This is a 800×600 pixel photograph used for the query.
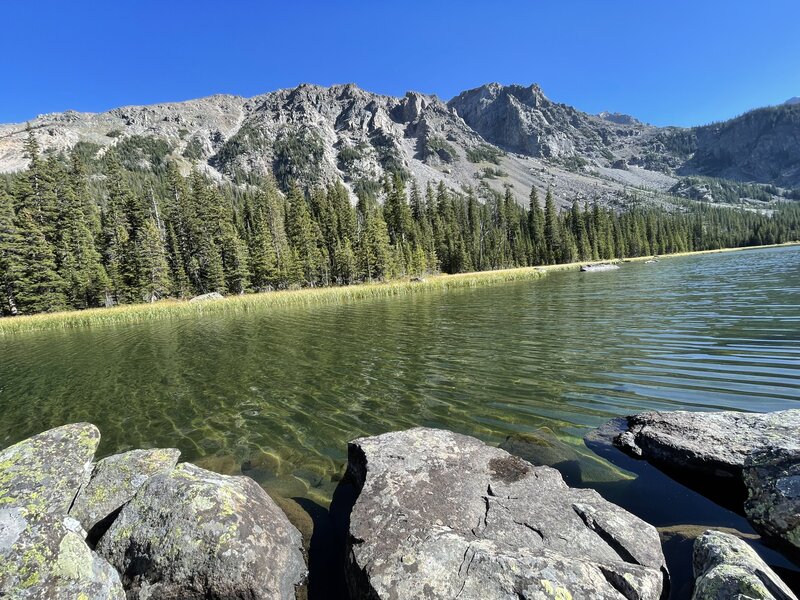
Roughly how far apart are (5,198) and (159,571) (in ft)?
216

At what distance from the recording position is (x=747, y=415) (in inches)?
257

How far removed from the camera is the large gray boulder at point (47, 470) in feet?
15.8

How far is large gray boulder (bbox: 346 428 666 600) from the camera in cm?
346

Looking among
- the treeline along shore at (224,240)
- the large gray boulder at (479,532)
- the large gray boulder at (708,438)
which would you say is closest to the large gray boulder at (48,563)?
the large gray boulder at (479,532)

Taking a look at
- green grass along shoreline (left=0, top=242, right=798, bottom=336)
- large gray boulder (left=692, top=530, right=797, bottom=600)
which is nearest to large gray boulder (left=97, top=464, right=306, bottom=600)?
large gray boulder (left=692, top=530, right=797, bottom=600)

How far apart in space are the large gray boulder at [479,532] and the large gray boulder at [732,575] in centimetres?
39

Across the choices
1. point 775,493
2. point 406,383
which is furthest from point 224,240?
point 775,493

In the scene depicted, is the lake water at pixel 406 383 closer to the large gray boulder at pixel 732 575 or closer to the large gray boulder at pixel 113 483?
the large gray boulder at pixel 113 483

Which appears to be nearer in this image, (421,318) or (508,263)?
(421,318)

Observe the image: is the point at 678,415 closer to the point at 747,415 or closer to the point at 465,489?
the point at 747,415

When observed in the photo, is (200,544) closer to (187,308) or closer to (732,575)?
(732,575)

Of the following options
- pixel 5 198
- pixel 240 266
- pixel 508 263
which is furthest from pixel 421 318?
pixel 508 263

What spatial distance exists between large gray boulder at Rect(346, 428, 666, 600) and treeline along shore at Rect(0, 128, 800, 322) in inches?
1826

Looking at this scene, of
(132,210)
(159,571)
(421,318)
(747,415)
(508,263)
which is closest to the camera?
(159,571)
